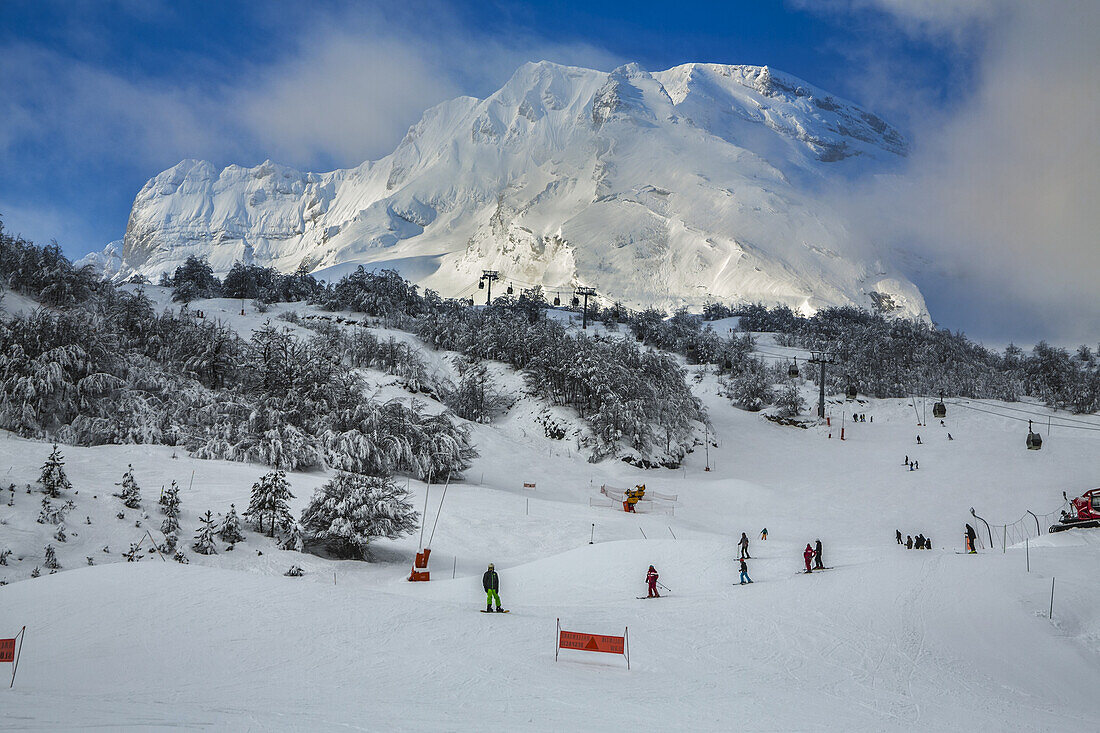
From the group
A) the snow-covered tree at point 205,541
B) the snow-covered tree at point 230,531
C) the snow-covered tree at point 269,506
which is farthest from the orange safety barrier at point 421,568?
the snow-covered tree at point 205,541

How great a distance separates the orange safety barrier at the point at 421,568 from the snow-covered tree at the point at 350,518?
1.70 meters

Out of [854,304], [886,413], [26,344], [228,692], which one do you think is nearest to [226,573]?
[228,692]

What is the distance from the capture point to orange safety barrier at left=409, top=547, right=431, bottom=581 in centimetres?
1891

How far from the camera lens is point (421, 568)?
65.3 ft

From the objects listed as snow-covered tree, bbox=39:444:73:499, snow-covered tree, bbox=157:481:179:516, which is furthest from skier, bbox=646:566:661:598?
snow-covered tree, bbox=39:444:73:499

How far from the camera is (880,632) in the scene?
552 inches

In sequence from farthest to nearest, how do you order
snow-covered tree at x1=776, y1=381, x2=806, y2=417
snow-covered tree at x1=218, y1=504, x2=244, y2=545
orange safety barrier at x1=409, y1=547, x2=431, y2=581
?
snow-covered tree at x1=776, y1=381, x2=806, y2=417 < snow-covered tree at x1=218, y1=504, x2=244, y2=545 < orange safety barrier at x1=409, y1=547, x2=431, y2=581

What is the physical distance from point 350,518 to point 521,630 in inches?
398

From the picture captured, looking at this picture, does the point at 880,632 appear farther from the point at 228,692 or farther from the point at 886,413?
the point at 886,413

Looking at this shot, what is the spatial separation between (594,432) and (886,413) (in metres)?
33.5

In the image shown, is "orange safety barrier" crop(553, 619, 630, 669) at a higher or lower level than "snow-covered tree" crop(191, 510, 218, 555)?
higher

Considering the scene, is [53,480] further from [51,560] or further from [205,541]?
[205,541]

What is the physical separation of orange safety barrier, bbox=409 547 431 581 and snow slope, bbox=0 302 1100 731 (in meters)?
0.59

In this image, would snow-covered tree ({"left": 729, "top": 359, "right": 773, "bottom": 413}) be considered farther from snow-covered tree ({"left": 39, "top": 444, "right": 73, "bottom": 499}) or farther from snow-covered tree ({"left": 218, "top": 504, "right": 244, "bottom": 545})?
snow-covered tree ({"left": 39, "top": 444, "right": 73, "bottom": 499})
